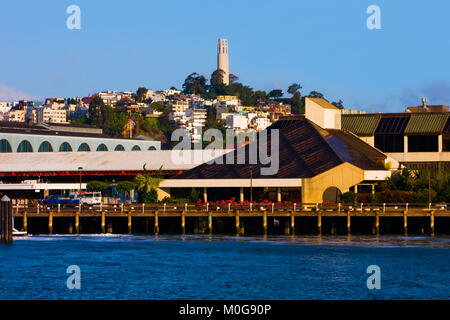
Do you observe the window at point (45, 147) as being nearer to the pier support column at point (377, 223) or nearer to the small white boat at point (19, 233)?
the small white boat at point (19, 233)

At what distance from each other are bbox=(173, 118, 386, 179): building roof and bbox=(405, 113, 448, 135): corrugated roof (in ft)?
23.3

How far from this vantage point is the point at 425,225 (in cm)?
9694

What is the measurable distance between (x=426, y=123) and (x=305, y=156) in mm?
22614

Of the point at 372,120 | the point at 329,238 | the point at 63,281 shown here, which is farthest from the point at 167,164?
the point at 63,281

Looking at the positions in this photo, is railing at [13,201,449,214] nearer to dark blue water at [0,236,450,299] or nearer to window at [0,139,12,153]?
dark blue water at [0,236,450,299]

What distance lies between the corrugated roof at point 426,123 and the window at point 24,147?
61861 millimetres

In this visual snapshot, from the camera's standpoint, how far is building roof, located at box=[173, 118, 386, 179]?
11044cm

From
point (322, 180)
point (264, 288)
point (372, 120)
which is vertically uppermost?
point (372, 120)

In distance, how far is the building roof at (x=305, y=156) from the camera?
11044 cm

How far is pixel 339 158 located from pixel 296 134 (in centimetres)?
957

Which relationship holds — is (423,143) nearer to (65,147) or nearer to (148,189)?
(148,189)

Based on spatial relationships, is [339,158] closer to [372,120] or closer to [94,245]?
[372,120]

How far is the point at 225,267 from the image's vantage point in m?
75.6

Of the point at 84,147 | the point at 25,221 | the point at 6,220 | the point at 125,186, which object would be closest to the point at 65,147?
the point at 84,147
